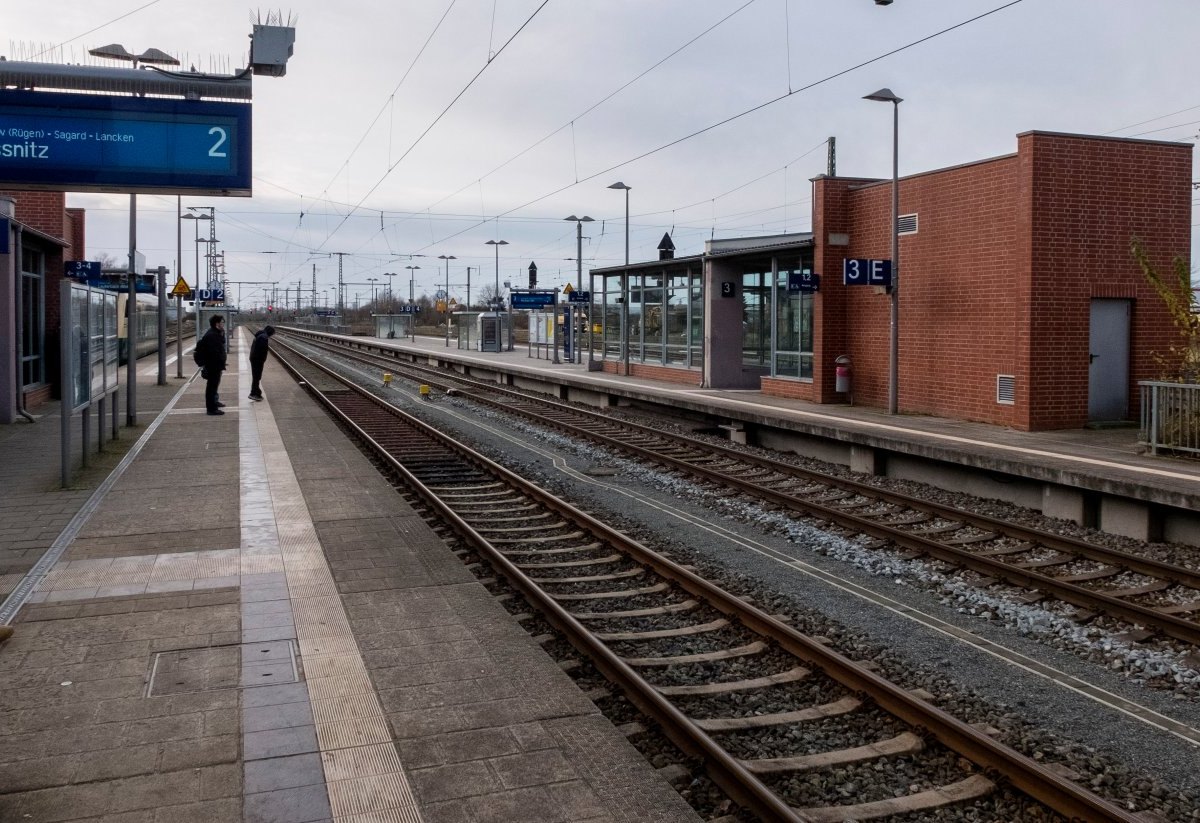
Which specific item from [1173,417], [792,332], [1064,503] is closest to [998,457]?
[1064,503]

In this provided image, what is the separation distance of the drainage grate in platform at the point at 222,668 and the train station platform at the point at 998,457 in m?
8.00

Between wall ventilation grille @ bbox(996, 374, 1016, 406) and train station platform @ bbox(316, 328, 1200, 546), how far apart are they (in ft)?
1.64

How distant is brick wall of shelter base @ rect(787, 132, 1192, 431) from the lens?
15680 mm

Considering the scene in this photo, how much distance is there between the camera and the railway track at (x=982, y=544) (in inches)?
302

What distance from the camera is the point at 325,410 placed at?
76.8 feet

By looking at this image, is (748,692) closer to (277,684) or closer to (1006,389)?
(277,684)

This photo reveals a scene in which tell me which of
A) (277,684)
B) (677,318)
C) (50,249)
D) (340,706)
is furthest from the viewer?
(677,318)

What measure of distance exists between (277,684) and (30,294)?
61.4ft

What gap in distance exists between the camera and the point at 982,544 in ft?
32.3

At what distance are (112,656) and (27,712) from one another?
87cm

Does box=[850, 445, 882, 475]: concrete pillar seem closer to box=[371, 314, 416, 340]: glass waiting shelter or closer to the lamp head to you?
the lamp head

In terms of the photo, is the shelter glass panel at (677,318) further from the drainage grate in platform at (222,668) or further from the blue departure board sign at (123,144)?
the drainage grate in platform at (222,668)

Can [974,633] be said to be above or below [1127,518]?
below

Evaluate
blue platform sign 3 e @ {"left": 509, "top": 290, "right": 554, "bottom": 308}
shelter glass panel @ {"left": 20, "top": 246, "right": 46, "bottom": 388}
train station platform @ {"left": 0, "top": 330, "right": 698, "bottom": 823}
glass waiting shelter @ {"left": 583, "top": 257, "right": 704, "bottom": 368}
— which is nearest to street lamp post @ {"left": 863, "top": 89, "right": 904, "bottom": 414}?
glass waiting shelter @ {"left": 583, "top": 257, "right": 704, "bottom": 368}
